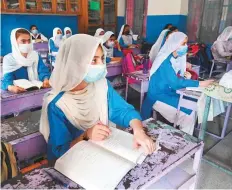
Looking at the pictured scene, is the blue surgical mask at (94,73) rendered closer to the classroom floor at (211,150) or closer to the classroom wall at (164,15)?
the classroom floor at (211,150)

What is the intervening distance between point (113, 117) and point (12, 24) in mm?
5088

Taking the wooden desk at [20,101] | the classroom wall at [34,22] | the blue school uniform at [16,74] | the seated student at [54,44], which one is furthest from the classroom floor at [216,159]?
the classroom wall at [34,22]

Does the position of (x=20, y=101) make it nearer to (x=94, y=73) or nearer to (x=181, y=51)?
(x=94, y=73)

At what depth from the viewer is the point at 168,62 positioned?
8.32 feet

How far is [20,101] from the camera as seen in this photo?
7.14 feet

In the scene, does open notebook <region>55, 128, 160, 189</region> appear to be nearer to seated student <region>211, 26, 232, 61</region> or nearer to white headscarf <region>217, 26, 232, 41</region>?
seated student <region>211, 26, 232, 61</region>

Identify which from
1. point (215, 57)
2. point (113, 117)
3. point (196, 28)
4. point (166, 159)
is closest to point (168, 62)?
point (113, 117)

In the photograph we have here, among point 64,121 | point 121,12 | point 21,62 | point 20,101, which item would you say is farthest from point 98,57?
point 121,12

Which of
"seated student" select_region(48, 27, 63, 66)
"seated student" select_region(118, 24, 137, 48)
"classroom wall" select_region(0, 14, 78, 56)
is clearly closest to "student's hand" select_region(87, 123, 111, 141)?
"seated student" select_region(48, 27, 63, 66)

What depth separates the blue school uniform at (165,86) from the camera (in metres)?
2.45

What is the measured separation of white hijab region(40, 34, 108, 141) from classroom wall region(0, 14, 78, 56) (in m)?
4.34

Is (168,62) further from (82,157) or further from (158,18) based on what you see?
(158,18)

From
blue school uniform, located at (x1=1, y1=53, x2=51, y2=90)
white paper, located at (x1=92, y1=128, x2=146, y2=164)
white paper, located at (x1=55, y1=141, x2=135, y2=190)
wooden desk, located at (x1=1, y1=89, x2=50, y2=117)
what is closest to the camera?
white paper, located at (x1=55, y1=141, x2=135, y2=190)

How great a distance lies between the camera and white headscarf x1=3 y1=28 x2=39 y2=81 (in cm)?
261
